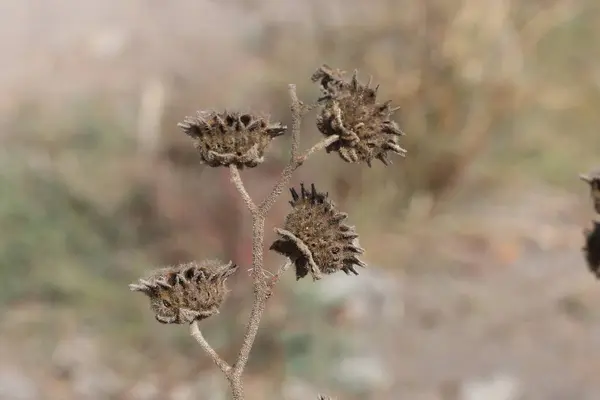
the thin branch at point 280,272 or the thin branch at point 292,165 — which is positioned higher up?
the thin branch at point 292,165

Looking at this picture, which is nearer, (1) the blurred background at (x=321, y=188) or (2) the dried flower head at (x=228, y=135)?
(2) the dried flower head at (x=228, y=135)

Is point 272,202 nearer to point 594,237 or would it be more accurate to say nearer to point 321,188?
point 594,237

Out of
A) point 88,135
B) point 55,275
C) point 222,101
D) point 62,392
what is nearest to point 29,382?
point 62,392

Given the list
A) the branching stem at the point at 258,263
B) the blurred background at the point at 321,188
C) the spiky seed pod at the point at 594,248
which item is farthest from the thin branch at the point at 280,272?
the blurred background at the point at 321,188

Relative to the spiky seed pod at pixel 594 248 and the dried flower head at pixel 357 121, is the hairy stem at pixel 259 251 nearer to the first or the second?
the dried flower head at pixel 357 121

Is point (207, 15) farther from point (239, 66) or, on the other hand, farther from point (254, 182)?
point (254, 182)
